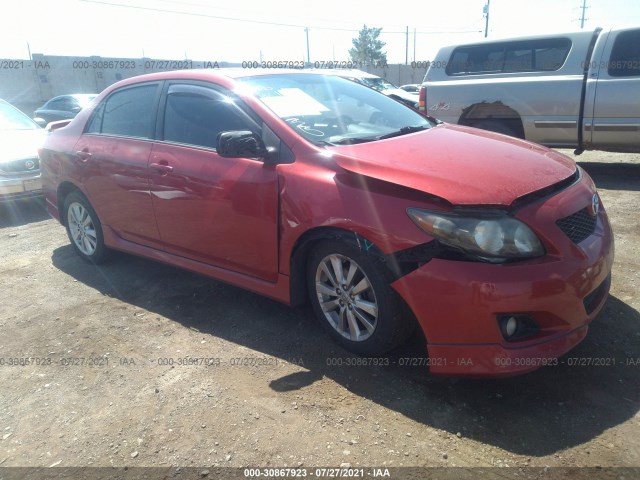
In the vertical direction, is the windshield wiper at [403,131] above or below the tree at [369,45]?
below

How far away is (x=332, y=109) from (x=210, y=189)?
1.01m

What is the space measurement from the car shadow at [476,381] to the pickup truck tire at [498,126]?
14.9ft

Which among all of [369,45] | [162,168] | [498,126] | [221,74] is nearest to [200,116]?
[221,74]

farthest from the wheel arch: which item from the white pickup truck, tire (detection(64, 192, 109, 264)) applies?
the white pickup truck

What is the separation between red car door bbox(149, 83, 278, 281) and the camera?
321cm

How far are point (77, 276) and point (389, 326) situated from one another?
3.20 metres

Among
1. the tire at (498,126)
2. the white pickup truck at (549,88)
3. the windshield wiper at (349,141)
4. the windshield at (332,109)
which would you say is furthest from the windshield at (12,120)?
the tire at (498,126)

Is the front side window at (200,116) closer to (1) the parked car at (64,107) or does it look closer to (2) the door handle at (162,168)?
(2) the door handle at (162,168)

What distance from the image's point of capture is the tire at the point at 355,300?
2737 mm

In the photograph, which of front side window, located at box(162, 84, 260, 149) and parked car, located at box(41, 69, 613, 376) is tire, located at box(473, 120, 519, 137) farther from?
front side window, located at box(162, 84, 260, 149)

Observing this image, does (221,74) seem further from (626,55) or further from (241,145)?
(626,55)

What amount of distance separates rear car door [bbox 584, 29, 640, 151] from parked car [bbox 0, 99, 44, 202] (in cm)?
727

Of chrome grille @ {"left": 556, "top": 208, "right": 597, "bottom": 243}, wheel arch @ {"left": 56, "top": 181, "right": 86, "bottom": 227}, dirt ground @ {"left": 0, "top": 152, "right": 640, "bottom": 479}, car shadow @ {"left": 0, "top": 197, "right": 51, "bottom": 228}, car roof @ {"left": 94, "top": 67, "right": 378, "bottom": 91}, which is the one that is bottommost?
dirt ground @ {"left": 0, "top": 152, "right": 640, "bottom": 479}

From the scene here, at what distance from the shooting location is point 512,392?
2656mm
